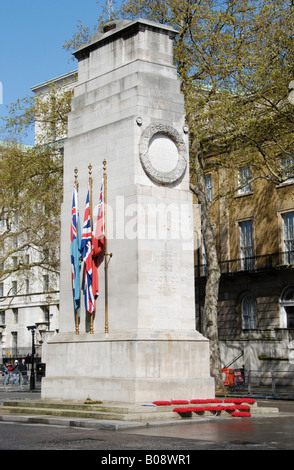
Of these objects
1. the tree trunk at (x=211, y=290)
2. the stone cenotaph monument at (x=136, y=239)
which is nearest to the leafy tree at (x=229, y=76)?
the tree trunk at (x=211, y=290)

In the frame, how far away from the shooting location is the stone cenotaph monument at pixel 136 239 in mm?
20031

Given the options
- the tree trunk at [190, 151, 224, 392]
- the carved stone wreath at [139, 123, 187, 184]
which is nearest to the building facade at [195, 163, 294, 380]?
the tree trunk at [190, 151, 224, 392]

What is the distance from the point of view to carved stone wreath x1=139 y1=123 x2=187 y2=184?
21031mm

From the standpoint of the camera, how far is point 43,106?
3781 centimetres

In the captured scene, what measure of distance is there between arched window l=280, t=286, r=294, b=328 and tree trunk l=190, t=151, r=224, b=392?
606 inches

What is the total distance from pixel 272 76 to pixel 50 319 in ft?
162

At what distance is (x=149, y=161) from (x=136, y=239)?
232cm

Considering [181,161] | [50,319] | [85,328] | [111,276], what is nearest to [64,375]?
[85,328]

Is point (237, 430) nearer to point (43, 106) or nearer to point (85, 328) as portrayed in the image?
point (85, 328)

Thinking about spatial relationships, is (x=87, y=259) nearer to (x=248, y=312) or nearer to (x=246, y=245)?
(x=248, y=312)

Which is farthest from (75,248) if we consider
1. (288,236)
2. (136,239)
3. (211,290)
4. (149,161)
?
(288,236)

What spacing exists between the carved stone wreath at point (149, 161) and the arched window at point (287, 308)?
27887mm

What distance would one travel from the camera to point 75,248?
22.4 meters

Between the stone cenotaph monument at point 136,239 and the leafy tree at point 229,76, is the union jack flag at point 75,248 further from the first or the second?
the leafy tree at point 229,76
